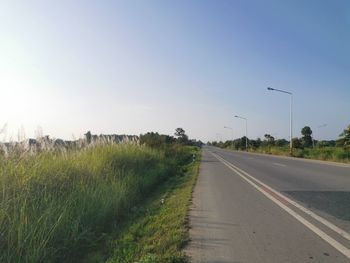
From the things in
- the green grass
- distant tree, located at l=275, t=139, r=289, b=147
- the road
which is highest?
distant tree, located at l=275, t=139, r=289, b=147

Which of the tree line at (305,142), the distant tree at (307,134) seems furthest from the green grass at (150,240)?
the distant tree at (307,134)

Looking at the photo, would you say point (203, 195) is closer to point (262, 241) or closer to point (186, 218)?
point (186, 218)

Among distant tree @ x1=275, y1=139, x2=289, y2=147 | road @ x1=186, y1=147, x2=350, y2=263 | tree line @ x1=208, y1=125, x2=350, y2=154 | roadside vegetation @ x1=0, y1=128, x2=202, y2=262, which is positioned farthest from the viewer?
distant tree @ x1=275, y1=139, x2=289, y2=147

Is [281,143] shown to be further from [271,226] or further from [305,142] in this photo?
[271,226]

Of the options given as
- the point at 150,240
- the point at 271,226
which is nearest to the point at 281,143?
the point at 271,226

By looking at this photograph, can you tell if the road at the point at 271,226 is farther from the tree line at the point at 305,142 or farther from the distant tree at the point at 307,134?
the distant tree at the point at 307,134

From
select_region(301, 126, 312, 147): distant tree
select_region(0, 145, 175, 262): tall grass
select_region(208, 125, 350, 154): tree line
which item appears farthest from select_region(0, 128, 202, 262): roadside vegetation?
select_region(301, 126, 312, 147): distant tree

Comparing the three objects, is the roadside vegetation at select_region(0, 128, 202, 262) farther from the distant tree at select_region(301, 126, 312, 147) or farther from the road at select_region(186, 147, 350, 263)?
the distant tree at select_region(301, 126, 312, 147)

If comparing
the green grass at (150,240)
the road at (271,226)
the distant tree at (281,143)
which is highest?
the distant tree at (281,143)

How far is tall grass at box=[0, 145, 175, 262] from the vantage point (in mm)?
6719

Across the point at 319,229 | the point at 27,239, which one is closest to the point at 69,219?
the point at 27,239

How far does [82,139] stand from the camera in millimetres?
17578

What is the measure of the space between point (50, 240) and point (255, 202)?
639 centimetres

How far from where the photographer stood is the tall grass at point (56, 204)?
672 cm
